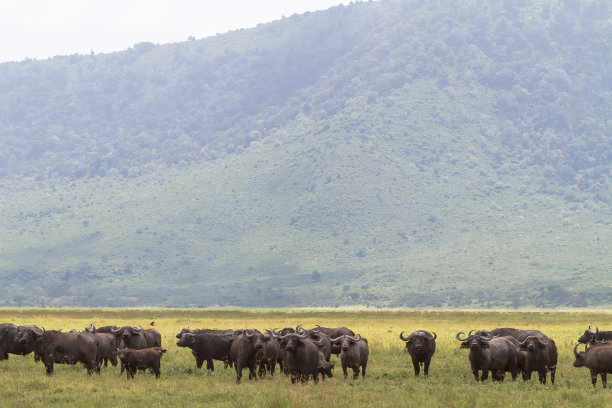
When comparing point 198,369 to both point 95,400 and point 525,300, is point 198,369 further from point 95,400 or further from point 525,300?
point 525,300

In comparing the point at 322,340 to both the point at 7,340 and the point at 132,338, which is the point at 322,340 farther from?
the point at 7,340

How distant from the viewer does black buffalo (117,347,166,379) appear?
1186 inches

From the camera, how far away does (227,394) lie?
25.5 m

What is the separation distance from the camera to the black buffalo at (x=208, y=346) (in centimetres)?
3311

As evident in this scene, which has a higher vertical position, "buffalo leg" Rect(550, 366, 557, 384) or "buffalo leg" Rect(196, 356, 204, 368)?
"buffalo leg" Rect(196, 356, 204, 368)

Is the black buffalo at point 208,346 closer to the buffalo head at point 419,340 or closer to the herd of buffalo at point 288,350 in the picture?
the herd of buffalo at point 288,350

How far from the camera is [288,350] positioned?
28.0 metres

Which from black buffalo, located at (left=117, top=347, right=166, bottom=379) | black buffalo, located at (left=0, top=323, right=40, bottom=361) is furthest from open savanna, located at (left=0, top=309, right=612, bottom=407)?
black buffalo, located at (left=0, top=323, right=40, bottom=361)

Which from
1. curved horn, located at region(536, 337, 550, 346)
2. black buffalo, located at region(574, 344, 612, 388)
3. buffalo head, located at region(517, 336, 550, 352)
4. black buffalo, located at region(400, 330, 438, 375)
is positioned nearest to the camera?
black buffalo, located at region(574, 344, 612, 388)

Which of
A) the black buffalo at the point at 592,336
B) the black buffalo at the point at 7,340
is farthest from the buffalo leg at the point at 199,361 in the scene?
the black buffalo at the point at 592,336

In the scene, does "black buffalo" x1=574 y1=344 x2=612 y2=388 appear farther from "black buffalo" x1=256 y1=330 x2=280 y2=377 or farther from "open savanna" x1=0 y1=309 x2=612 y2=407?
"black buffalo" x1=256 y1=330 x2=280 y2=377

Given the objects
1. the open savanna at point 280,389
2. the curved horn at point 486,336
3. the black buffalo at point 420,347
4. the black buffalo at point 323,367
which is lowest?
the open savanna at point 280,389

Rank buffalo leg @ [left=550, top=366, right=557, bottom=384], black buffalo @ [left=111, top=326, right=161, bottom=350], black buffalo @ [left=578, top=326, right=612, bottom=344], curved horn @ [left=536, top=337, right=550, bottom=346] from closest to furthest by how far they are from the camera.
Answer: curved horn @ [left=536, top=337, right=550, bottom=346] → buffalo leg @ [left=550, top=366, right=557, bottom=384] → black buffalo @ [left=111, top=326, right=161, bottom=350] → black buffalo @ [left=578, top=326, right=612, bottom=344]

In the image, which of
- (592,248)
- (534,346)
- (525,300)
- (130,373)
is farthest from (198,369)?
(592,248)
